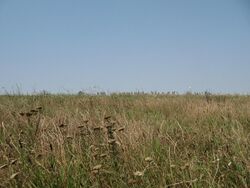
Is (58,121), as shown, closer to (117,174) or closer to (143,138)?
(143,138)

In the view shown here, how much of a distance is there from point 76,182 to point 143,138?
4.04 feet

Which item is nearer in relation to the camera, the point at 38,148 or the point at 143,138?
the point at 38,148

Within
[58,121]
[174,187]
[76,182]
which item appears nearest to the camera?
[174,187]

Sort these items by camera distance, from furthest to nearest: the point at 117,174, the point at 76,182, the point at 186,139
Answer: the point at 186,139 → the point at 117,174 → the point at 76,182

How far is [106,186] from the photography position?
9.58 feet

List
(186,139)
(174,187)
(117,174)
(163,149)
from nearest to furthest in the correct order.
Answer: (174,187), (117,174), (163,149), (186,139)

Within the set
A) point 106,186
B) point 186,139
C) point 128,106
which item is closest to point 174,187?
point 106,186

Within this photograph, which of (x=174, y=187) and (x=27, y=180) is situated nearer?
(x=174, y=187)

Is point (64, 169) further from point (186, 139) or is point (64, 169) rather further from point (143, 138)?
point (186, 139)

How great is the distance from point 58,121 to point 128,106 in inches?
150

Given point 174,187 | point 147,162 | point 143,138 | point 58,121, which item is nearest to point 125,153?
point 147,162

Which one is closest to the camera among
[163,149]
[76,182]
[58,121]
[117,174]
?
[76,182]

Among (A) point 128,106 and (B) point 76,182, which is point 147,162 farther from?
(A) point 128,106

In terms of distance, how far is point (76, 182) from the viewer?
281 cm
